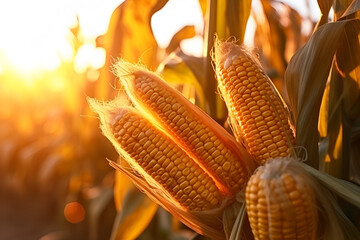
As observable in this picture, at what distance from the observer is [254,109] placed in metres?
1.19

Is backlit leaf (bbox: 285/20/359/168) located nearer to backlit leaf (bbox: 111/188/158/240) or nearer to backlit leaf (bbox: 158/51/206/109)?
backlit leaf (bbox: 158/51/206/109)

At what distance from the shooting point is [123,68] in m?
1.36

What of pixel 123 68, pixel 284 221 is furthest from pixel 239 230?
pixel 123 68

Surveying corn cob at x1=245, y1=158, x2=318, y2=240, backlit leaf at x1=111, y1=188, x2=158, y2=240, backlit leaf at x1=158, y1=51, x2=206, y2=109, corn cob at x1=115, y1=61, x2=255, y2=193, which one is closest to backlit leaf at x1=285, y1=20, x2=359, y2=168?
corn cob at x1=115, y1=61, x2=255, y2=193

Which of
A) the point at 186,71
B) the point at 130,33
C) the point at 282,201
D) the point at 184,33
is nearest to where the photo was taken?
the point at 282,201

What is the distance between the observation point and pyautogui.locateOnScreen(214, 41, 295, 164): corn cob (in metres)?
1.17

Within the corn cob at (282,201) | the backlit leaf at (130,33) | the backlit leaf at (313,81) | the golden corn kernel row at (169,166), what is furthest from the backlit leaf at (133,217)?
the corn cob at (282,201)

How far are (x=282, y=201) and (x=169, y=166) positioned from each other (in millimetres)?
395

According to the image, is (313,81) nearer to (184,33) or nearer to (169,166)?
(169,166)

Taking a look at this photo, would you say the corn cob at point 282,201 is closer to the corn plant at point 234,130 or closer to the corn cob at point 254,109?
Result: the corn plant at point 234,130

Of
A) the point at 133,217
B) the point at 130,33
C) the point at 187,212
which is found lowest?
the point at 133,217

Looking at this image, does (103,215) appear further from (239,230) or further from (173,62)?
(239,230)

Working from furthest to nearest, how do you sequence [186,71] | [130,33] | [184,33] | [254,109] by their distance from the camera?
1. [184,33]
2. [130,33]
3. [186,71]
4. [254,109]

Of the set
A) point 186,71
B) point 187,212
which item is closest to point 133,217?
point 186,71
